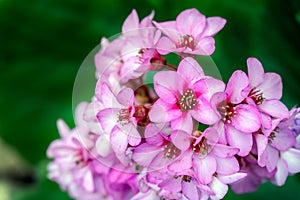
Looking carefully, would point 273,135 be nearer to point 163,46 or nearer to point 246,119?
point 246,119

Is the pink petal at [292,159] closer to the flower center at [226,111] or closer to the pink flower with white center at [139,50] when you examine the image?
the flower center at [226,111]

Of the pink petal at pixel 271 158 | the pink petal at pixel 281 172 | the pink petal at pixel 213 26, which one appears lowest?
the pink petal at pixel 281 172

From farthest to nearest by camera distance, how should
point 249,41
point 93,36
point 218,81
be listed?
1. point 93,36
2. point 249,41
3. point 218,81

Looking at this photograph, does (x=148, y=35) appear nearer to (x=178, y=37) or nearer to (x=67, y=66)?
(x=178, y=37)

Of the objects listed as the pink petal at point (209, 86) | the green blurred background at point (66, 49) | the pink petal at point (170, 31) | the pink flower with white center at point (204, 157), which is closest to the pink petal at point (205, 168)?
the pink flower with white center at point (204, 157)

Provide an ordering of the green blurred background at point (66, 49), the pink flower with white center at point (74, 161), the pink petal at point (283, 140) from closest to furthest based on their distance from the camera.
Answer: the pink petal at point (283, 140) < the pink flower with white center at point (74, 161) < the green blurred background at point (66, 49)

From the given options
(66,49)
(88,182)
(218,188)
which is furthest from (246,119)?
(66,49)

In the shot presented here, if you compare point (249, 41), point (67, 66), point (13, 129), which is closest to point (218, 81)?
point (249, 41)
